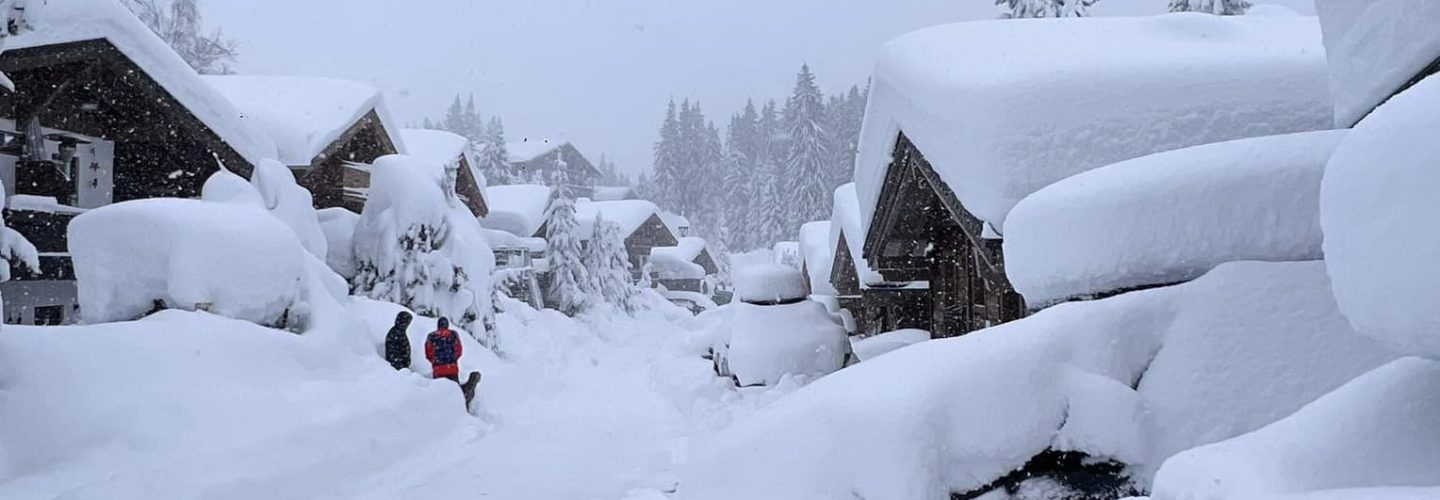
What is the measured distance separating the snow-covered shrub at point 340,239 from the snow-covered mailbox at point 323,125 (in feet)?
3.65

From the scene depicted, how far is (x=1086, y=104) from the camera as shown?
532 centimetres

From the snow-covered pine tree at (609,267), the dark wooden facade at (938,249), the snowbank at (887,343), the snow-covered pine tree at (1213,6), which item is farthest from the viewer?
the snow-covered pine tree at (609,267)

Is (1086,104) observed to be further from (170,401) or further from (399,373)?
(399,373)

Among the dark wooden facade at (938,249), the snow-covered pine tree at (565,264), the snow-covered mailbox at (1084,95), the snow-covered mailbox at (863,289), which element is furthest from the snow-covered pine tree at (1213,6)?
the snow-covered pine tree at (565,264)

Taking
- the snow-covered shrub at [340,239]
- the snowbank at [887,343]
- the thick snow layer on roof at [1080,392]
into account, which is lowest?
the snow-covered shrub at [340,239]

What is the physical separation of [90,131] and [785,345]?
11848 millimetres

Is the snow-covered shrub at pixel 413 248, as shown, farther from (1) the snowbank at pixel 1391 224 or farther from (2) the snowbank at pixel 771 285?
(1) the snowbank at pixel 1391 224

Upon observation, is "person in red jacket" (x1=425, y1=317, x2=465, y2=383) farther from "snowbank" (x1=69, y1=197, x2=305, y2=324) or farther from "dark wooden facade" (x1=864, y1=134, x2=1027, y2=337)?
"dark wooden facade" (x1=864, y1=134, x2=1027, y2=337)

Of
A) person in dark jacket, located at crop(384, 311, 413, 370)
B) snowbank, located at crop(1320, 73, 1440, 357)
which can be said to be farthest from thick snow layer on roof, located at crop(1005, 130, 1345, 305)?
person in dark jacket, located at crop(384, 311, 413, 370)

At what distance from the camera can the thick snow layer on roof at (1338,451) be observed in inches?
76.5

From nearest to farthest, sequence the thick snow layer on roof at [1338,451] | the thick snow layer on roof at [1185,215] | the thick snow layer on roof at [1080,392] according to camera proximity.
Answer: the thick snow layer on roof at [1338,451]
the thick snow layer on roof at [1080,392]
the thick snow layer on roof at [1185,215]

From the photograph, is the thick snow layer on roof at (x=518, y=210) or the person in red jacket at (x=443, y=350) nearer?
the person in red jacket at (x=443, y=350)

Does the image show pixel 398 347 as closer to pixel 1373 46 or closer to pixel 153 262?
pixel 153 262

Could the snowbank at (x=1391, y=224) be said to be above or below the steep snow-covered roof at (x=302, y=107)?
above
